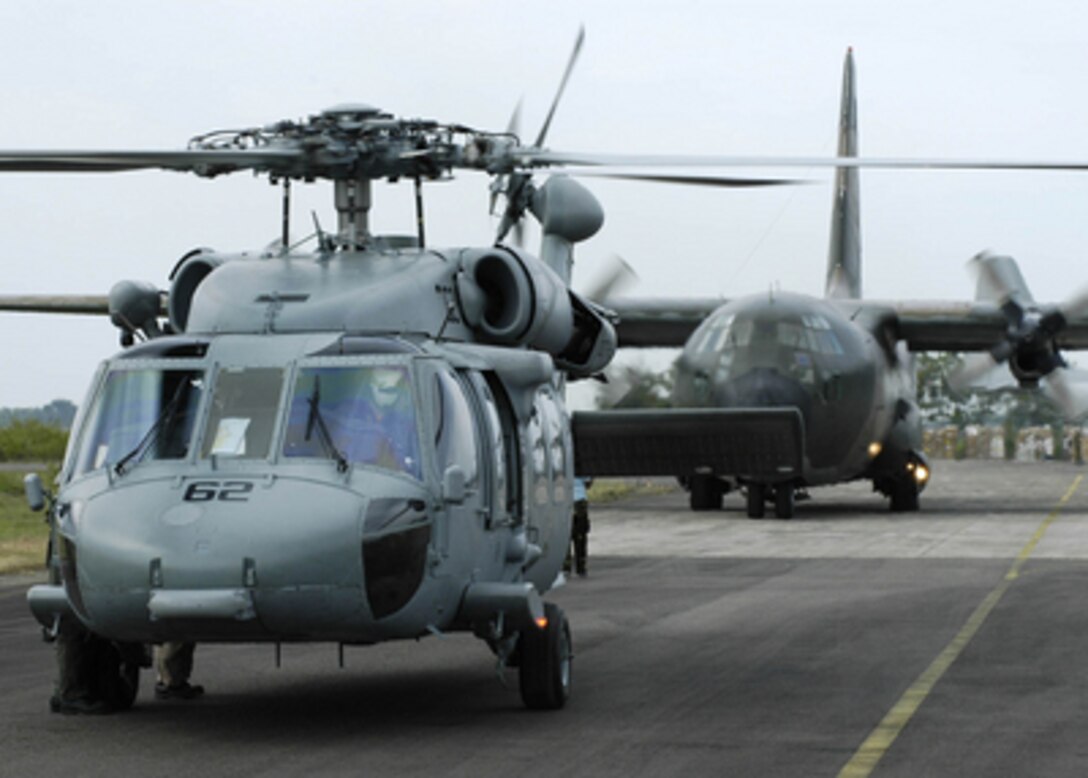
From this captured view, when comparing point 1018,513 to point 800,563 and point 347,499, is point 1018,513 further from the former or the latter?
point 347,499

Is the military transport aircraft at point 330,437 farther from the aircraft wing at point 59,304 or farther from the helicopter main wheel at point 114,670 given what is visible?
the aircraft wing at point 59,304

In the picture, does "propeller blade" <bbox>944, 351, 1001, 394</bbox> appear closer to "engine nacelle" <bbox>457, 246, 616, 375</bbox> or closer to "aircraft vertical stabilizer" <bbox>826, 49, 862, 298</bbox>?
"aircraft vertical stabilizer" <bbox>826, 49, 862, 298</bbox>

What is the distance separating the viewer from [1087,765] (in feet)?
29.0

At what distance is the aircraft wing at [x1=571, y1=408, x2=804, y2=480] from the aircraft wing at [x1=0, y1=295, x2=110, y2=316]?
268 inches

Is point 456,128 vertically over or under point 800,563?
over

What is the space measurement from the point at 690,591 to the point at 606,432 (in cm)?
948

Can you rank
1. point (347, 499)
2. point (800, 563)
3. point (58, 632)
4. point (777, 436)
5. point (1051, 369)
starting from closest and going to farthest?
point (347, 499)
point (58, 632)
point (800, 563)
point (777, 436)
point (1051, 369)

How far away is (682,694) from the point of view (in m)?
11.5

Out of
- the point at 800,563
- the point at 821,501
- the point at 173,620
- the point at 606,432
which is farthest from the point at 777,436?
the point at 173,620

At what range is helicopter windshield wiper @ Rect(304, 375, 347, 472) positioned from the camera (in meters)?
9.75

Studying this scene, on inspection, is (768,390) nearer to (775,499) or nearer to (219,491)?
(775,499)

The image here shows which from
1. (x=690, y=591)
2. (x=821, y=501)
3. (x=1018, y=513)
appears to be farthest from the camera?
(x=821, y=501)

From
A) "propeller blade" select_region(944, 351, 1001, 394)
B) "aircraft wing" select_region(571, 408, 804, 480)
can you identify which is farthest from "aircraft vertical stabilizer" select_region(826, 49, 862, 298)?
"aircraft wing" select_region(571, 408, 804, 480)

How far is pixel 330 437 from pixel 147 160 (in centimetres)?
187
